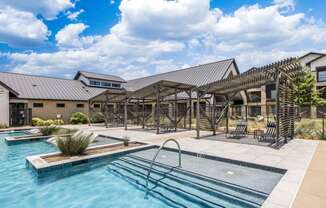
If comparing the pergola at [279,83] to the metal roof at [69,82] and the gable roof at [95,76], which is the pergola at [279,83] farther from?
the gable roof at [95,76]

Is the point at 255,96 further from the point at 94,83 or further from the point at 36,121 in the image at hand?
the point at 36,121

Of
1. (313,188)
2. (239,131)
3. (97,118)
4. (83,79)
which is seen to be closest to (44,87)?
(83,79)

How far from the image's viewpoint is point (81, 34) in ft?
59.7

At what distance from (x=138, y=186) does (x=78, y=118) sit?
20027mm

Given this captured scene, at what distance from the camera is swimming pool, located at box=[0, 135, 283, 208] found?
4.59 m

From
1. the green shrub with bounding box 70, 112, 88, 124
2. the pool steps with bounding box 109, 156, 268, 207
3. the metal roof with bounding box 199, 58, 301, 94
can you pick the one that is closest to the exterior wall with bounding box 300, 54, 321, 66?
the metal roof with bounding box 199, 58, 301, 94

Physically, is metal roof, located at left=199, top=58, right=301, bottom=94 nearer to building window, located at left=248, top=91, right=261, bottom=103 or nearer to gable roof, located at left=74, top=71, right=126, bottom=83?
building window, located at left=248, top=91, right=261, bottom=103

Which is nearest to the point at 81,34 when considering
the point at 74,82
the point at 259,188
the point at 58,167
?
the point at 74,82

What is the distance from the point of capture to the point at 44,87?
24797 millimetres

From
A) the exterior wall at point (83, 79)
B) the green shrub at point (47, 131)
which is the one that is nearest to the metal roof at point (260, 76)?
the green shrub at point (47, 131)

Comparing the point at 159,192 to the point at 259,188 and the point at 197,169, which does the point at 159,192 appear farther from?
the point at 259,188

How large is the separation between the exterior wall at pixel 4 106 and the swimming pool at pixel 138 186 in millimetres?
15642

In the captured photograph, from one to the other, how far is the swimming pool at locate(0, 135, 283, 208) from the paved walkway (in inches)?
26.5

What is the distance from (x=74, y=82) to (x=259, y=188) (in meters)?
29.4
